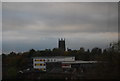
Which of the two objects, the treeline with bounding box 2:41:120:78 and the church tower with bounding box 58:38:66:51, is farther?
the church tower with bounding box 58:38:66:51

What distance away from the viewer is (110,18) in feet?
8.60

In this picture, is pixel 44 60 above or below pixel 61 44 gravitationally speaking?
below

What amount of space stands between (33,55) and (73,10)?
0.95m

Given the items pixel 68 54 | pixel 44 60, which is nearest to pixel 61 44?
pixel 68 54

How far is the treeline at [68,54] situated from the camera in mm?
2533

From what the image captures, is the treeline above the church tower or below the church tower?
below

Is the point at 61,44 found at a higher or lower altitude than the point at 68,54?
higher

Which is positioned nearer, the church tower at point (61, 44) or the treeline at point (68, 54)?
the treeline at point (68, 54)

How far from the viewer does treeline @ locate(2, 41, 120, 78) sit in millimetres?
2533

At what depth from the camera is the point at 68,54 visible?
2695 millimetres

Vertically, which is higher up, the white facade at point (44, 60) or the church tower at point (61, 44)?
the church tower at point (61, 44)

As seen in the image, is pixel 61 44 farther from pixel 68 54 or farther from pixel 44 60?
pixel 44 60

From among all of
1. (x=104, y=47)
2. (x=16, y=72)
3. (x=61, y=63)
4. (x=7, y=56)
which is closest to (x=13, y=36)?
(x=7, y=56)

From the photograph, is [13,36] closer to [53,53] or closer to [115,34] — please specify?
[53,53]
